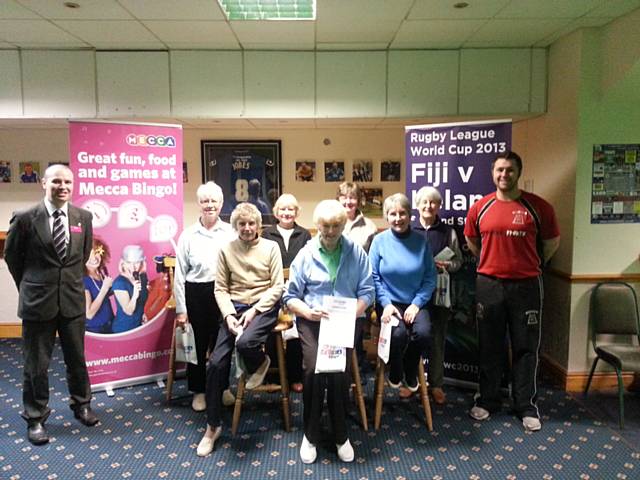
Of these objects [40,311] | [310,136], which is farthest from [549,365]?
[40,311]

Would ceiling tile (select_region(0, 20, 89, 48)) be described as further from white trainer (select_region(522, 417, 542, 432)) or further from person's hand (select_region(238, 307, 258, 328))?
white trainer (select_region(522, 417, 542, 432))

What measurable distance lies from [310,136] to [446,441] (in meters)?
3.10

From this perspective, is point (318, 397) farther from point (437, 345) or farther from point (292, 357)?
point (437, 345)

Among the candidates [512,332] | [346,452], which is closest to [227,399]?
[346,452]

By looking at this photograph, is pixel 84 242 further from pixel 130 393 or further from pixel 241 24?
pixel 241 24

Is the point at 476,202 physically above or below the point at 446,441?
above

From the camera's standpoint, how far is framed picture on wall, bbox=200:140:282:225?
4648 mm

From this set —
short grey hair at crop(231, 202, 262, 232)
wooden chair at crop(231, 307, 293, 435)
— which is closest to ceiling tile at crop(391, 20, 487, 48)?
short grey hair at crop(231, 202, 262, 232)

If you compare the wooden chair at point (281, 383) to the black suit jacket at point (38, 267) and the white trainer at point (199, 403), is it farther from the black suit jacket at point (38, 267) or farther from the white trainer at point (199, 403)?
the black suit jacket at point (38, 267)

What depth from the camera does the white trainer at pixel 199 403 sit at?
3.04 metres

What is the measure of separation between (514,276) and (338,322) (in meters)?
1.15

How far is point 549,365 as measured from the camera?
3.65 meters

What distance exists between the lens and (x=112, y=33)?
3334mm

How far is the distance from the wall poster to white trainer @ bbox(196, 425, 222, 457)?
9.52ft
